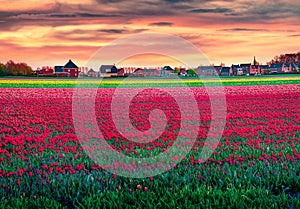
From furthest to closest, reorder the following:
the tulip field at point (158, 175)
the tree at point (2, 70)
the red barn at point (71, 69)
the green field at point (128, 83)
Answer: the red barn at point (71, 69)
the tree at point (2, 70)
the green field at point (128, 83)
the tulip field at point (158, 175)

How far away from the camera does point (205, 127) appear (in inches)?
526

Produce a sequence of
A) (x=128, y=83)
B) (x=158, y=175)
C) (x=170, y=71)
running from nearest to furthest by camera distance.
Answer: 1. (x=158, y=175)
2. (x=128, y=83)
3. (x=170, y=71)

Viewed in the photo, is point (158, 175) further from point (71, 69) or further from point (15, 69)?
point (71, 69)

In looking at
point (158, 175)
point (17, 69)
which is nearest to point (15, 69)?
point (17, 69)

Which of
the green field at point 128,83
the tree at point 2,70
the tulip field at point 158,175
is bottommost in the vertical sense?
the tulip field at point 158,175

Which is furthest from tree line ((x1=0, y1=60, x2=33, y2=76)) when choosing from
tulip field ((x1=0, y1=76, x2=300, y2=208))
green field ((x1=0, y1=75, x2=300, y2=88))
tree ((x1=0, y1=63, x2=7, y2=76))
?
tulip field ((x1=0, y1=76, x2=300, y2=208))

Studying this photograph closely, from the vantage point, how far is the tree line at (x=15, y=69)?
8231 centimetres

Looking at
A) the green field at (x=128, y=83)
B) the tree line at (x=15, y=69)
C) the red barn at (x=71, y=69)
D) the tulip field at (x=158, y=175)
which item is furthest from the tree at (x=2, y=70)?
the tulip field at (x=158, y=175)

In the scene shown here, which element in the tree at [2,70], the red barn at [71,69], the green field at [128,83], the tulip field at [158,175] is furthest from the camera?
the red barn at [71,69]

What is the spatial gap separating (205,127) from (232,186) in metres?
6.60

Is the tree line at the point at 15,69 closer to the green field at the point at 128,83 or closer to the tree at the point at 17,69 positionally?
the tree at the point at 17,69

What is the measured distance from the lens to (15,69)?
8488 centimetres

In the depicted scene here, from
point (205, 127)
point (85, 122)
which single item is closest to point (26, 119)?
point (85, 122)

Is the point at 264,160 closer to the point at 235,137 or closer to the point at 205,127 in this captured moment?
the point at 235,137
